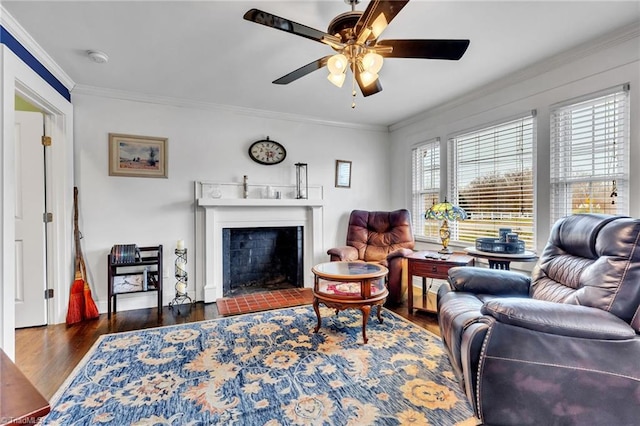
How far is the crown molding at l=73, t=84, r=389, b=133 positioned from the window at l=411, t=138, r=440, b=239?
948 millimetres

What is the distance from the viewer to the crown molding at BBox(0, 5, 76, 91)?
1989 mm

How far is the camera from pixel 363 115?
4188mm

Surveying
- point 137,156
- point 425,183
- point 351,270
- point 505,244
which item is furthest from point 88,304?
point 425,183

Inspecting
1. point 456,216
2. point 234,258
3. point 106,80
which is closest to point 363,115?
point 456,216

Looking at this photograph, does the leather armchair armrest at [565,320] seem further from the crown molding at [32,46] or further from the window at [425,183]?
the crown molding at [32,46]

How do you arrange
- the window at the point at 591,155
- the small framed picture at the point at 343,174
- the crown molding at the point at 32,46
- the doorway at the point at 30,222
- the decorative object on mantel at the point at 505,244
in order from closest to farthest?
the crown molding at the point at 32,46, the window at the point at 591,155, the decorative object on mantel at the point at 505,244, the doorway at the point at 30,222, the small framed picture at the point at 343,174

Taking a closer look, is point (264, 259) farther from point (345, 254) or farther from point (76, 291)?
point (76, 291)

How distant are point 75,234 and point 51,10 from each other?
206 cm

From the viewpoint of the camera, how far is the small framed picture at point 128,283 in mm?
3115

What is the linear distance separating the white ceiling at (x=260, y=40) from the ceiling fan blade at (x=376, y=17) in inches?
18.0

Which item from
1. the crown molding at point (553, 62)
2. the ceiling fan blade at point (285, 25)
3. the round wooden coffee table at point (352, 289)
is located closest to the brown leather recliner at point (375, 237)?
the round wooden coffee table at point (352, 289)

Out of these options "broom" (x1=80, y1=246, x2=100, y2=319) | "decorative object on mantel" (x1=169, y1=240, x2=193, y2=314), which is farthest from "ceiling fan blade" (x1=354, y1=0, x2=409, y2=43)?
"broom" (x1=80, y1=246, x2=100, y2=319)

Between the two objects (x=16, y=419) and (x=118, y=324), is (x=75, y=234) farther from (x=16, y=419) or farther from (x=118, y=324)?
(x=16, y=419)

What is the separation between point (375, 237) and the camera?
4.07 m
